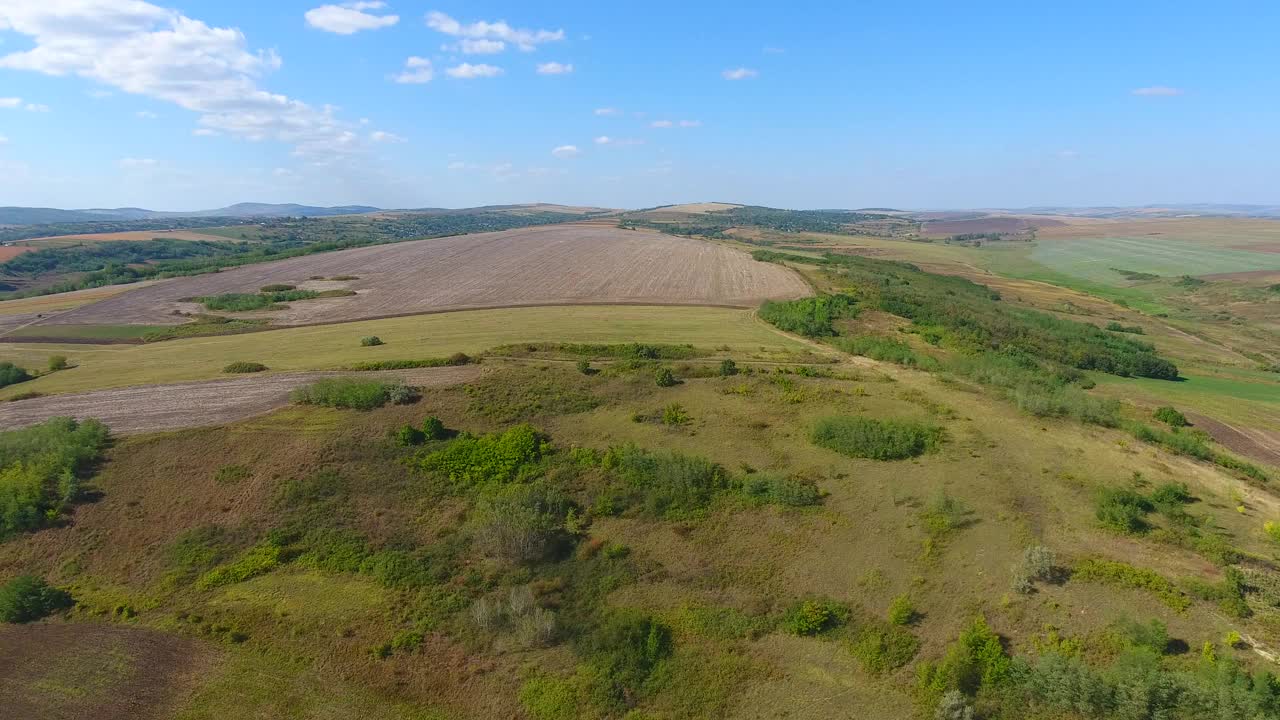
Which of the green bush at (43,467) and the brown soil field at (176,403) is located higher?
the brown soil field at (176,403)

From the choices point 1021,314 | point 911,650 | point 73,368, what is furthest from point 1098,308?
point 73,368

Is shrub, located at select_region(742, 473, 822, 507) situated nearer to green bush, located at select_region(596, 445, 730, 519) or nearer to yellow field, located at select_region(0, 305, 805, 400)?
green bush, located at select_region(596, 445, 730, 519)

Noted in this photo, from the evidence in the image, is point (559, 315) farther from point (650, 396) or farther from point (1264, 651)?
point (1264, 651)

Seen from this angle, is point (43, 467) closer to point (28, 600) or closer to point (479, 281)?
point (28, 600)

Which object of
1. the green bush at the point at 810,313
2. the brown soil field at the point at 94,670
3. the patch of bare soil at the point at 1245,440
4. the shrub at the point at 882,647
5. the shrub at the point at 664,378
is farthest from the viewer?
the green bush at the point at 810,313

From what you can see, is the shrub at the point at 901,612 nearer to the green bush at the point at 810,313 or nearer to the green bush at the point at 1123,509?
the green bush at the point at 1123,509

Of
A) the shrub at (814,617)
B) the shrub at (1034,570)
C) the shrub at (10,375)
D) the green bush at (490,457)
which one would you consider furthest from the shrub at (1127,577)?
the shrub at (10,375)
